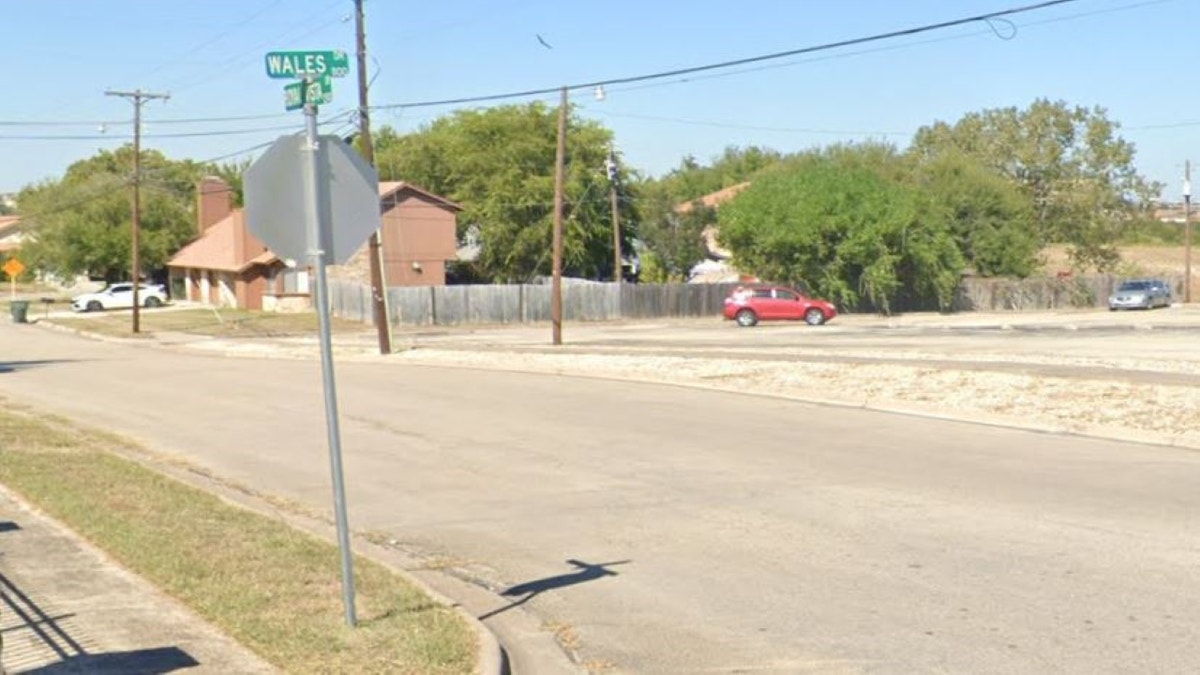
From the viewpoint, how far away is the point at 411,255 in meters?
68.8

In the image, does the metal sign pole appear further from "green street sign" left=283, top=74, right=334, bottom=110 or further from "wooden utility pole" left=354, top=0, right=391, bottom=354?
"wooden utility pole" left=354, top=0, right=391, bottom=354

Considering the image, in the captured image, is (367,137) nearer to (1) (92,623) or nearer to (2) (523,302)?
(2) (523,302)

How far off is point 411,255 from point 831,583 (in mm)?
61243

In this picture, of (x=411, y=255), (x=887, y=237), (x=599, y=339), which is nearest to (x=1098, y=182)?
(x=887, y=237)

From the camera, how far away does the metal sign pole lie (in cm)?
695

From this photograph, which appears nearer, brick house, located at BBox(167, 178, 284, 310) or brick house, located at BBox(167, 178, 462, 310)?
brick house, located at BBox(167, 178, 462, 310)

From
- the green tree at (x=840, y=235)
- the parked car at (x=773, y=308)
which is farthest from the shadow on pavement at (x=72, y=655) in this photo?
the green tree at (x=840, y=235)

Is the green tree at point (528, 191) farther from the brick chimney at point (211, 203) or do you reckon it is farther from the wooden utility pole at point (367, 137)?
the wooden utility pole at point (367, 137)

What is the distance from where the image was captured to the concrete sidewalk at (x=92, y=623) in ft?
21.4

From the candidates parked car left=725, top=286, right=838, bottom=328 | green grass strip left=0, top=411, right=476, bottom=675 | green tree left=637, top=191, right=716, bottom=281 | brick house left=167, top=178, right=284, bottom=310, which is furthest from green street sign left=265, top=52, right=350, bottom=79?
green tree left=637, top=191, right=716, bottom=281

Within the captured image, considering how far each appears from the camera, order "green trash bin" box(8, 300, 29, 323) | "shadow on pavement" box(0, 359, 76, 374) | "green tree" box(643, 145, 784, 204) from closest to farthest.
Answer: "shadow on pavement" box(0, 359, 76, 374), "green trash bin" box(8, 300, 29, 323), "green tree" box(643, 145, 784, 204)

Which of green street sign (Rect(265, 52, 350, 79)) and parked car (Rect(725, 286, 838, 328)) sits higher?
green street sign (Rect(265, 52, 350, 79))

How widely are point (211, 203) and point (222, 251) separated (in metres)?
10.4

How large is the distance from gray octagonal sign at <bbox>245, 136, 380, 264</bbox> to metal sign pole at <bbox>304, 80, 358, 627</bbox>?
14 millimetres
